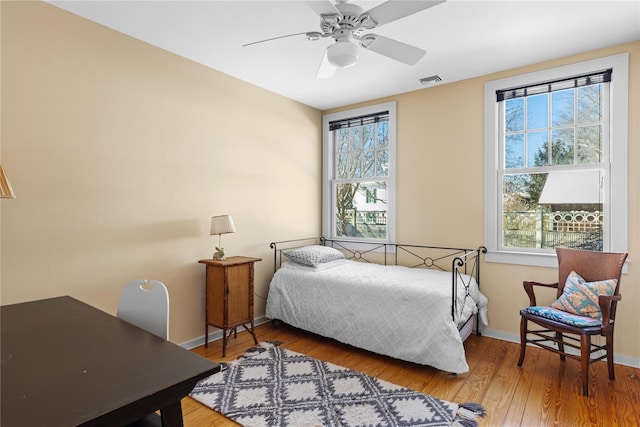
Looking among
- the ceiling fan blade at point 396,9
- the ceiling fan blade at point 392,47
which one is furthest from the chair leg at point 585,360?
the ceiling fan blade at point 396,9

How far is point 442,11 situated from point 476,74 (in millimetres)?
1277

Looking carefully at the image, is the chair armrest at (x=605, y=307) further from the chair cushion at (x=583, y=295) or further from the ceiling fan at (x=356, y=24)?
the ceiling fan at (x=356, y=24)

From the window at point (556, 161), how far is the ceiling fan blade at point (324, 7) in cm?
218

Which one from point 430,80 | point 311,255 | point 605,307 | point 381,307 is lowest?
point 381,307

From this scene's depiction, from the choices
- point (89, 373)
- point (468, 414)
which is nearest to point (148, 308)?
A: point (89, 373)

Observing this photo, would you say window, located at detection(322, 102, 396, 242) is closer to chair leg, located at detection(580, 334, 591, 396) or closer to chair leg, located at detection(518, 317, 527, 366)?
chair leg, located at detection(518, 317, 527, 366)

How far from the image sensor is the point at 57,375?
3.16 feet

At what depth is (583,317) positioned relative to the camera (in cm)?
246

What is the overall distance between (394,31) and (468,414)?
264cm

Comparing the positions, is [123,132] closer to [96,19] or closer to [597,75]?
[96,19]

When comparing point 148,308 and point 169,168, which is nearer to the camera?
point 148,308

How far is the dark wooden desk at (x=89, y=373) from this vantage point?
807mm

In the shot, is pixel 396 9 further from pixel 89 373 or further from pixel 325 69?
pixel 89 373

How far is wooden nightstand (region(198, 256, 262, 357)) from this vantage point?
2977 mm
